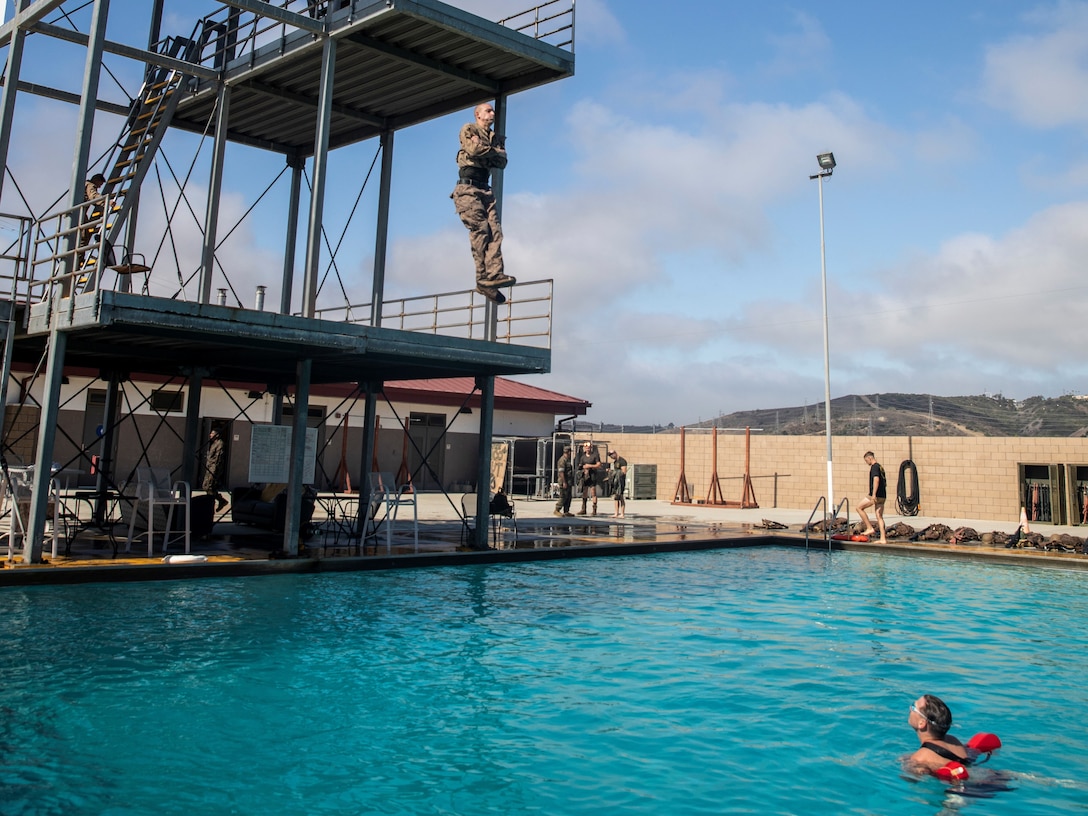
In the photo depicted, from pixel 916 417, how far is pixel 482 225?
2925 centimetres

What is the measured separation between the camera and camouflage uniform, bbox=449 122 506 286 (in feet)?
41.9

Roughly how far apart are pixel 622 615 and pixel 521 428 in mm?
23097

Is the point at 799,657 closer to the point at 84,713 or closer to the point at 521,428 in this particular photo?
the point at 84,713

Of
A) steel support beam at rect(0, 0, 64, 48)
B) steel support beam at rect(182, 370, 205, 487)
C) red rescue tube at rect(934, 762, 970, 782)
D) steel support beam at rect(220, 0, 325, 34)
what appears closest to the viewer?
red rescue tube at rect(934, 762, 970, 782)

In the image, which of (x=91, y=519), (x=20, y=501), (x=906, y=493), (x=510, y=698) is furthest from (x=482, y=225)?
(x=906, y=493)

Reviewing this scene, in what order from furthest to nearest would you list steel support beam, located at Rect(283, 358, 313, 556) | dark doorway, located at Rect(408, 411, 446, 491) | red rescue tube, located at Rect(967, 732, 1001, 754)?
1. dark doorway, located at Rect(408, 411, 446, 491)
2. steel support beam, located at Rect(283, 358, 313, 556)
3. red rescue tube, located at Rect(967, 732, 1001, 754)

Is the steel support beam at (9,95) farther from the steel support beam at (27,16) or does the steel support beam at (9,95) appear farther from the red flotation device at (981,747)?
the red flotation device at (981,747)

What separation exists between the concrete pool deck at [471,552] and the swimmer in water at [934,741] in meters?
8.18

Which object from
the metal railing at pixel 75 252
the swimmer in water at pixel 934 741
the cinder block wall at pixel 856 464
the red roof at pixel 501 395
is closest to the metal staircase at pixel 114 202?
the metal railing at pixel 75 252

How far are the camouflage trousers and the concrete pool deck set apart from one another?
3.75 metres

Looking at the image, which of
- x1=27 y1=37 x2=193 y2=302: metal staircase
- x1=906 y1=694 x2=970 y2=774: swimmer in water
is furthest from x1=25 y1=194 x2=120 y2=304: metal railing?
x1=906 y1=694 x2=970 y2=774: swimmer in water

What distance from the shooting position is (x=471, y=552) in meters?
13.5

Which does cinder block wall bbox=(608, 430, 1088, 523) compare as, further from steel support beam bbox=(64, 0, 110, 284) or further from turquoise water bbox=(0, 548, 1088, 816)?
steel support beam bbox=(64, 0, 110, 284)

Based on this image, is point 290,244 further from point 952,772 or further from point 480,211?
point 952,772
